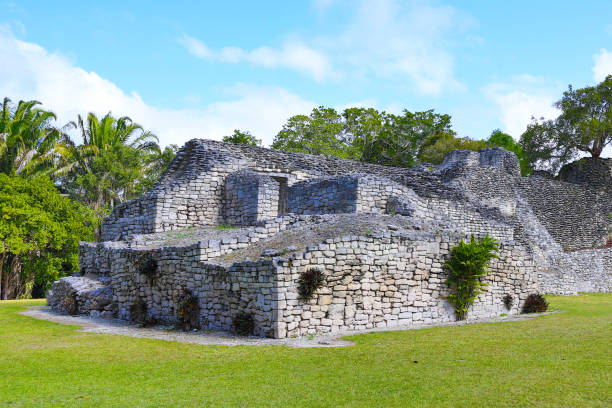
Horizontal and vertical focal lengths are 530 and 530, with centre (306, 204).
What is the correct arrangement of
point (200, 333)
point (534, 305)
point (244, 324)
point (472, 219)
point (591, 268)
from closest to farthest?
1. point (244, 324)
2. point (200, 333)
3. point (534, 305)
4. point (472, 219)
5. point (591, 268)

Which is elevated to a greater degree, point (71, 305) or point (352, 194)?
point (352, 194)

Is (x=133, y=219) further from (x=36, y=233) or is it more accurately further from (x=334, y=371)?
(x=334, y=371)

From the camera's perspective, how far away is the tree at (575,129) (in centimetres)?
3984

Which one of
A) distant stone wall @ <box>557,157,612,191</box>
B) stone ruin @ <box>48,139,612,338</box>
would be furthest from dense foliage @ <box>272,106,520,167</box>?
stone ruin @ <box>48,139,612,338</box>

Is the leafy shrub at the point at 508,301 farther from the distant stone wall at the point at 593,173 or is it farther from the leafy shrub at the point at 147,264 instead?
the distant stone wall at the point at 593,173

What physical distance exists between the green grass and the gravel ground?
22.3 inches

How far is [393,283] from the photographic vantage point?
12742 mm

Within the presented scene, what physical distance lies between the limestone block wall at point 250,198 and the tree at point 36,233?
507 inches

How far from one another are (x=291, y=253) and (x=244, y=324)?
1846mm

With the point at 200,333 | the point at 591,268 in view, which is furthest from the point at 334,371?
the point at 591,268

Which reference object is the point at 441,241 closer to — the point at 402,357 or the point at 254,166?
the point at 402,357

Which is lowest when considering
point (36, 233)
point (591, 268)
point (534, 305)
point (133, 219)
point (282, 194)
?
point (534, 305)

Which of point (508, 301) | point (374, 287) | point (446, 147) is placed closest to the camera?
point (374, 287)

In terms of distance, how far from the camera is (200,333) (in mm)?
12227
